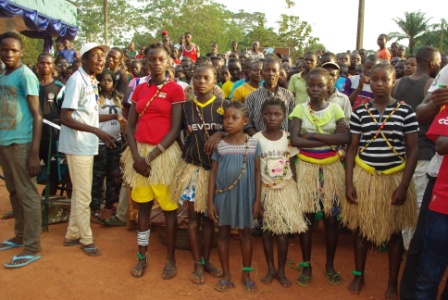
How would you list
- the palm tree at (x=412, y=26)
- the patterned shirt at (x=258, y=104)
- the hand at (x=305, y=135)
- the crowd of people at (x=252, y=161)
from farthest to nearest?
the palm tree at (x=412, y=26) → the patterned shirt at (x=258, y=104) → the hand at (x=305, y=135) → the crowd of people at (x=252, y=161)

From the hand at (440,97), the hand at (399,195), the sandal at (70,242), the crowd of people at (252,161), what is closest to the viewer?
the hand at (440,97)

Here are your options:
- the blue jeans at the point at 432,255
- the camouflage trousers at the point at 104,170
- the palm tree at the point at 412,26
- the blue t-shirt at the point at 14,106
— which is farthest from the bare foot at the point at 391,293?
the palm tree at the point at 412,26

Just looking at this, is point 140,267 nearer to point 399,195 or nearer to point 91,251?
point 91,251

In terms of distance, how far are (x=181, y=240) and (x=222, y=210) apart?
1.11m

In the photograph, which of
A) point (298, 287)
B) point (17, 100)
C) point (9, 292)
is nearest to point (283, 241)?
point (298, 287)

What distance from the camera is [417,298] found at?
9.24 ft

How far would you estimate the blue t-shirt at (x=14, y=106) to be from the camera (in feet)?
13.1

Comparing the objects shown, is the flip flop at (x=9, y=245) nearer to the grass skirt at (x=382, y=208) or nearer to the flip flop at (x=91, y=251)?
the flip flop at (x=91, y=251)

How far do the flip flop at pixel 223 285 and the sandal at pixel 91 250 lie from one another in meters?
1.41

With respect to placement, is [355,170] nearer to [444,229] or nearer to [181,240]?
[444,229]

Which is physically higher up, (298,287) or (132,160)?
(132,160)

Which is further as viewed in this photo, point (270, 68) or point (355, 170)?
point (270, 68)

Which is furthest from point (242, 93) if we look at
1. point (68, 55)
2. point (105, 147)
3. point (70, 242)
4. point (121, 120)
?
point (68, 55)

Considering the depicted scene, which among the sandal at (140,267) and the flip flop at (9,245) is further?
the flip flop at (9,245)
